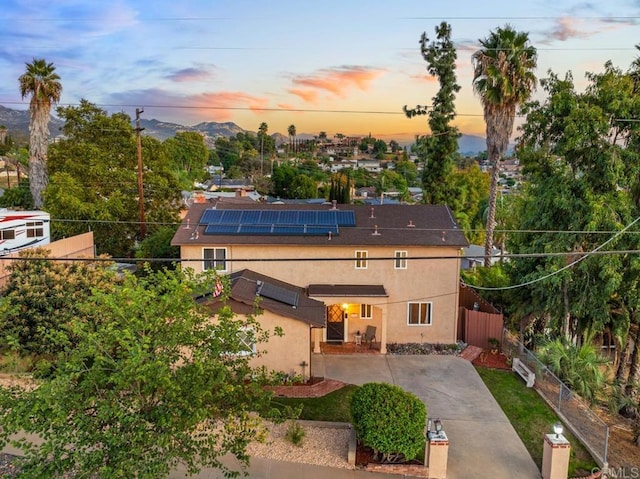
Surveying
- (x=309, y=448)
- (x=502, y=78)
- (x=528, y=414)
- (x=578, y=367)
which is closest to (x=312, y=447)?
(x=309, y=448)

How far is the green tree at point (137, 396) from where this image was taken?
22.8 feet

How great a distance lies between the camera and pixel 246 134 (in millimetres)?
158750

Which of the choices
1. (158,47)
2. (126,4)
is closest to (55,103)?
(158,47)

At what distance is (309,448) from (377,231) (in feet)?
34.7

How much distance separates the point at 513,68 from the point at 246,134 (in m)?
143

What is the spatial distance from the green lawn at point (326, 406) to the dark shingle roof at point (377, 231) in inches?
259

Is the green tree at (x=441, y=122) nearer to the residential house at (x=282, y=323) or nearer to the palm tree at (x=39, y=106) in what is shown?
the residential house at (x=282, y=323)

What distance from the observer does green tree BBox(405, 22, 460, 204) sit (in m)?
32.7

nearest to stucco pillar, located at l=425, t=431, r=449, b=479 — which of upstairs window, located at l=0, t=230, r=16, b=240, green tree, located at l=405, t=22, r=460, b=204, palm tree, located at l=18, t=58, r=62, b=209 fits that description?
upstairs window, located at l=0, t=230, r=16, b=240

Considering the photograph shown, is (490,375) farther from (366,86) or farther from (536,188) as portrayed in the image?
(366,86)

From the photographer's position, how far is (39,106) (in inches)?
1249

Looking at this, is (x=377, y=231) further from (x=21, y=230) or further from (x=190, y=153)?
(x=190, y=153)

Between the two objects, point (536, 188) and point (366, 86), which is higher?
point (366, 86)

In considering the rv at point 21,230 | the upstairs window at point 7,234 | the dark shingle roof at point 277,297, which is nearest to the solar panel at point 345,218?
the dark shingle roof at point 277,297
